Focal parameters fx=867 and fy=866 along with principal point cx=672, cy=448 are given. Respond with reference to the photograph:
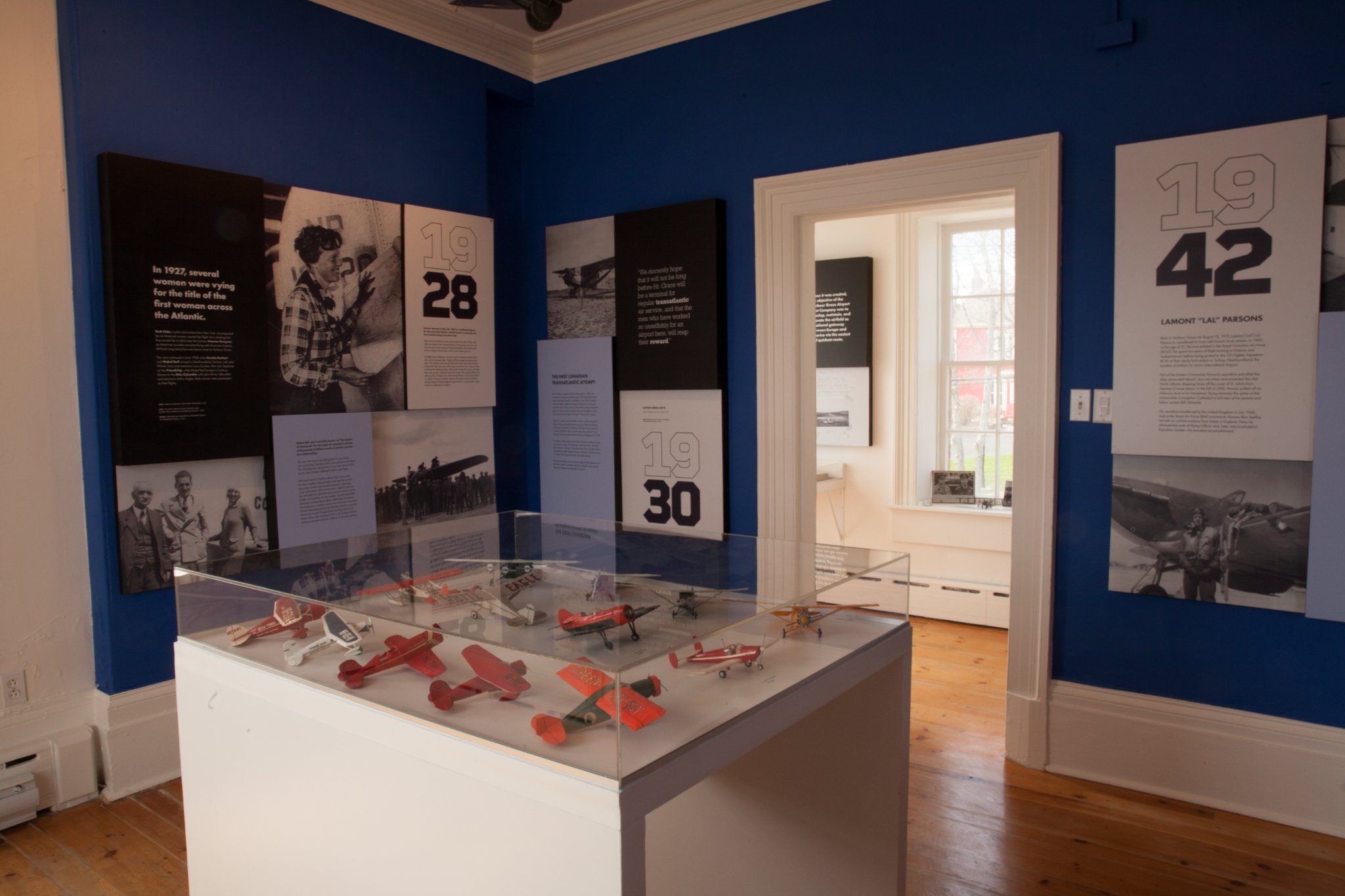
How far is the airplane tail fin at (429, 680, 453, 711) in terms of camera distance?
1454 millimetres

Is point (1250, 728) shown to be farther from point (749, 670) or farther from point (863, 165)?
point (863, 165)

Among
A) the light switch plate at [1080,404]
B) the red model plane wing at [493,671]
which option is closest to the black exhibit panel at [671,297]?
the light switch plate at [1080,404]

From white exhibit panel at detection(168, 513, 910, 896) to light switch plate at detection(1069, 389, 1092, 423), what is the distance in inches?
63.1

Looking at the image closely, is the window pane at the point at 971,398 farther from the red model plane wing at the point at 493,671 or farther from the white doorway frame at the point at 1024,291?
the red model plane wing at the point at 493,671

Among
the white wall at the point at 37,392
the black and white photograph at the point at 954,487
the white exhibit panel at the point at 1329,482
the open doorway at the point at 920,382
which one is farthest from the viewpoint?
the black and white photograph at the point at 954,487

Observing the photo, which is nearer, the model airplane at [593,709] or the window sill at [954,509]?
the model airplane at [593,709]

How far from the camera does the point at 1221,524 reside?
2869mm

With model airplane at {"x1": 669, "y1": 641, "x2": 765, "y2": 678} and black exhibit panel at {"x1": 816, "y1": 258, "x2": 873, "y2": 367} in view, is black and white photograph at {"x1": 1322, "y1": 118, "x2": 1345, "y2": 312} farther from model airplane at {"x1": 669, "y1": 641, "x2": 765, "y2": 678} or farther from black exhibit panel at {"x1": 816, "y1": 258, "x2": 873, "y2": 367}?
black exhibit panel at {"x1": 816, "y1": 258, "x2": 873, "y2": 367}

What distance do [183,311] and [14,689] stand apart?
1431mm

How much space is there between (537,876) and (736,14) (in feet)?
12.0

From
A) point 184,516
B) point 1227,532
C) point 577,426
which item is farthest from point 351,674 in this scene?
point 577,426

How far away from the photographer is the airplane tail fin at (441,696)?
1454mm

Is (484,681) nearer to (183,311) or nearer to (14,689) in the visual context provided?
(183,311)

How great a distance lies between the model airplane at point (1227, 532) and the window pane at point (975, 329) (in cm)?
261
